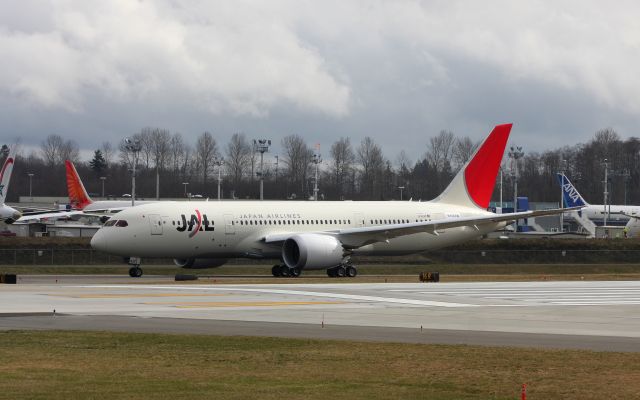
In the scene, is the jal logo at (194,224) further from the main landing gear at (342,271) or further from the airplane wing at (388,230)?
the main landing gear at (342,271)

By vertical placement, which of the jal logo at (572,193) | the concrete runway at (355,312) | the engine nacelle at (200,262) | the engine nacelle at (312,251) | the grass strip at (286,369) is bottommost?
the grass strip at (286,369)

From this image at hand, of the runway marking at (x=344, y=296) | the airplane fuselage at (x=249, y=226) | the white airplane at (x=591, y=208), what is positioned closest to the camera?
the runway marking at (x=344, y=296)

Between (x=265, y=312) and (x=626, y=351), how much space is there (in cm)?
1064

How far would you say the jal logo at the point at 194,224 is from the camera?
5006cm

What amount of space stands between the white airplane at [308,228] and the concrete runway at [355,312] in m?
10.0

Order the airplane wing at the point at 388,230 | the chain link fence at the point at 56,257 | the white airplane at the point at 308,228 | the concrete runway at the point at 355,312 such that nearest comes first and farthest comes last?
the concrete runway at the point at 355,312 < the white airplane at the point at 308,228 < the airplane wing at the point at 388,230 < the chain link fence at the point at 56,257

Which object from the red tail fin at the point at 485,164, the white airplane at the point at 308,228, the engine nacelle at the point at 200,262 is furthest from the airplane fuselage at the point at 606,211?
the engine nacelle at the point at 200,262

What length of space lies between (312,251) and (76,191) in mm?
52815

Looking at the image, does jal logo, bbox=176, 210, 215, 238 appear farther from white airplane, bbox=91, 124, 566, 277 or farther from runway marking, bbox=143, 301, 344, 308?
runway marking, bbox=143, 301, 344, 308

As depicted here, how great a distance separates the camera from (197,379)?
52.5 feet

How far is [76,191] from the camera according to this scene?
321 feet

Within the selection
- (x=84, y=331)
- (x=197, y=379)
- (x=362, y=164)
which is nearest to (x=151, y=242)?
(x=84, y=331)

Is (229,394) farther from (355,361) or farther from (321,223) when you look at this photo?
(321,223)

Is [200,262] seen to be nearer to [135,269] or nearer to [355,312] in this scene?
[135,269]
